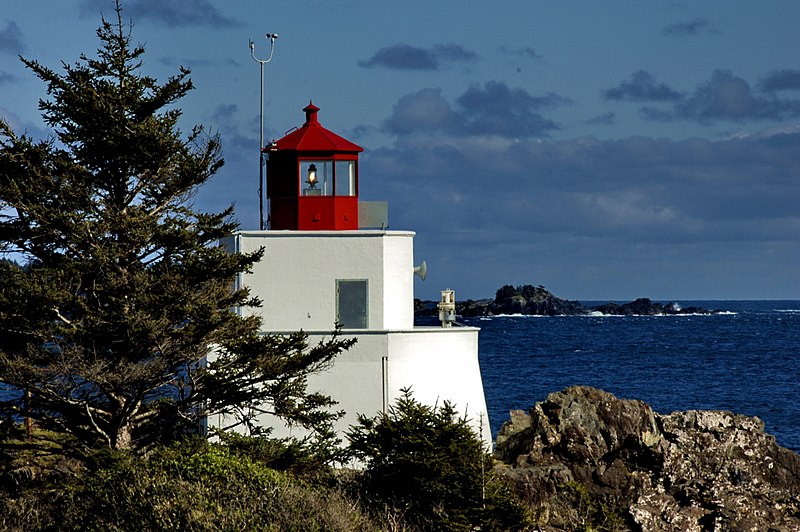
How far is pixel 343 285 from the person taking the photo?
22.7 metres

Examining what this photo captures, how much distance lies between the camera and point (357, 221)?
2348 centimetres

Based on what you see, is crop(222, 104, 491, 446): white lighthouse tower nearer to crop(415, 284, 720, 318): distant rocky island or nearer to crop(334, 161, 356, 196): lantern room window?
crop(334, 161, 356, 196): lantern room window

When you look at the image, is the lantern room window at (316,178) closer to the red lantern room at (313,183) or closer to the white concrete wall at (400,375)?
the red lantern room at (313,183)

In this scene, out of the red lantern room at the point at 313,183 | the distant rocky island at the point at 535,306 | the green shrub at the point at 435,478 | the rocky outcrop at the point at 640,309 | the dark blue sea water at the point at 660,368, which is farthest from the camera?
the rocky outcrop at the point at 640,309

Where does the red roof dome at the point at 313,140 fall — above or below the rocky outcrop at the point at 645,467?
above

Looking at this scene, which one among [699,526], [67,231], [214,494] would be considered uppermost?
[67,231]

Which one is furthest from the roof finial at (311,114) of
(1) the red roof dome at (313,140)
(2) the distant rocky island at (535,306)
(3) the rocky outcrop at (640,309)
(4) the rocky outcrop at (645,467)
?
(3) the rocky outcrop at (640,309)

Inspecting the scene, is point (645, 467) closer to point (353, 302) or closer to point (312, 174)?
point (353, 302)

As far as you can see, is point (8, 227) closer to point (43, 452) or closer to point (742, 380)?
point (43, 452)

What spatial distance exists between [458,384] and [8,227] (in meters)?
10.5

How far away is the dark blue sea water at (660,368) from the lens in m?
47.3

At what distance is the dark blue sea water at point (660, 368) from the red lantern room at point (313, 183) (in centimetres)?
1497

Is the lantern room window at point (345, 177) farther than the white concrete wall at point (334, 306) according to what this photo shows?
Yes

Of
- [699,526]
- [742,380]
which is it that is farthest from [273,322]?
[742,380]
